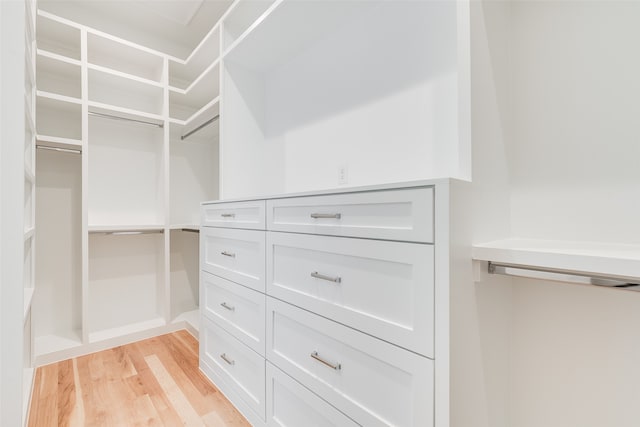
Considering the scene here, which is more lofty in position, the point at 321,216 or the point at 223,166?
the point at 223,166

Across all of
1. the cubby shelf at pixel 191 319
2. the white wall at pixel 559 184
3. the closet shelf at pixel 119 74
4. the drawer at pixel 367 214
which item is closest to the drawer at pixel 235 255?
the drawer at pixel 367 214

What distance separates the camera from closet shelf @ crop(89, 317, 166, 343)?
2.16m

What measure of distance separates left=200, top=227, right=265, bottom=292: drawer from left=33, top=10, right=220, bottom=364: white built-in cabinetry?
2.15ft

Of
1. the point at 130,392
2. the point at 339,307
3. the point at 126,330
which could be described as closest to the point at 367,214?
the point at 339,307

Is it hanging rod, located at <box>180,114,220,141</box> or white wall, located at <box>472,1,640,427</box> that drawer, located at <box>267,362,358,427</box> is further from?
hanging rod, located at <box>180,114,220,141</box>

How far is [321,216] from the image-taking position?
1.01m

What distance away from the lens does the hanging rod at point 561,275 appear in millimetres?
650

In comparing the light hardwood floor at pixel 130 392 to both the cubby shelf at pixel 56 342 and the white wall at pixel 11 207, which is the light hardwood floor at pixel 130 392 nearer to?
the cubby shelf at pixel 56 342

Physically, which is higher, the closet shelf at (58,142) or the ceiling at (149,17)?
the ceiling at (149,17)

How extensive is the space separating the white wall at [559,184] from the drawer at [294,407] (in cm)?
51

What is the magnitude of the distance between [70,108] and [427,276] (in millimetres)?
2667

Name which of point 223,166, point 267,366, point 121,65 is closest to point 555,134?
point 267,366

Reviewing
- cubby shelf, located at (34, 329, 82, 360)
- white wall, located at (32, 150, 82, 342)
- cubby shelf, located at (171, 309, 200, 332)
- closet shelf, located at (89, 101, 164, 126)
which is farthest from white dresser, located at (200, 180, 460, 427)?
white wall, located at (32, 150, 82, 342)

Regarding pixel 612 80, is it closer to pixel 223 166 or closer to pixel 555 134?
pixel 555 134
